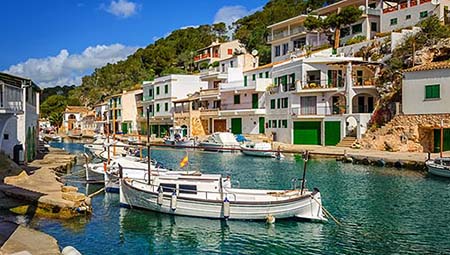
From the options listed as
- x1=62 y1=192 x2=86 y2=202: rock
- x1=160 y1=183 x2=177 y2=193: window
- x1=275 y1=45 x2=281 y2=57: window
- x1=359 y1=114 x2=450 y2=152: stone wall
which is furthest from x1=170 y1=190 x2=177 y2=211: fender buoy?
x1=275 y1=45 x2=281 y2=57: window

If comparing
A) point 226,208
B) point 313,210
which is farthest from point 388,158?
point 226,208

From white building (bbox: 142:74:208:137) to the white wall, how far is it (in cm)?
4308

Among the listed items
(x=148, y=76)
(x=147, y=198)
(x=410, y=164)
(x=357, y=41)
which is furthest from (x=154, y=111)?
(x=147, y=198)

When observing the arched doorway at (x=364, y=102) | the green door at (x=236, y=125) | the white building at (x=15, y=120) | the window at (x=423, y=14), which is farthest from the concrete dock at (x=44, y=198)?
the window at (x=423, y=14)

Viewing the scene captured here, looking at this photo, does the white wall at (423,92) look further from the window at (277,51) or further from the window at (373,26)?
the window at (277,51)

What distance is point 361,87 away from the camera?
1976 inches

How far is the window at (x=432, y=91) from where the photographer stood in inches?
1619

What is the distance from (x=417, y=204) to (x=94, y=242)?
15.9 meters

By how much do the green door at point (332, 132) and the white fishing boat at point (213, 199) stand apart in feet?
99.0

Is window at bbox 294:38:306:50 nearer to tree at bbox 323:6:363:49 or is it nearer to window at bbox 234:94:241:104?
tree at bbox 323:6:363:49

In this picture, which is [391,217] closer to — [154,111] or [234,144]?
[234,144]

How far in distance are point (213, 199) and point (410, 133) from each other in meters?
28.2

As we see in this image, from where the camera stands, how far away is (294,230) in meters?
19.4

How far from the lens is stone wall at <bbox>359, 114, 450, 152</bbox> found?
41.6 metres
